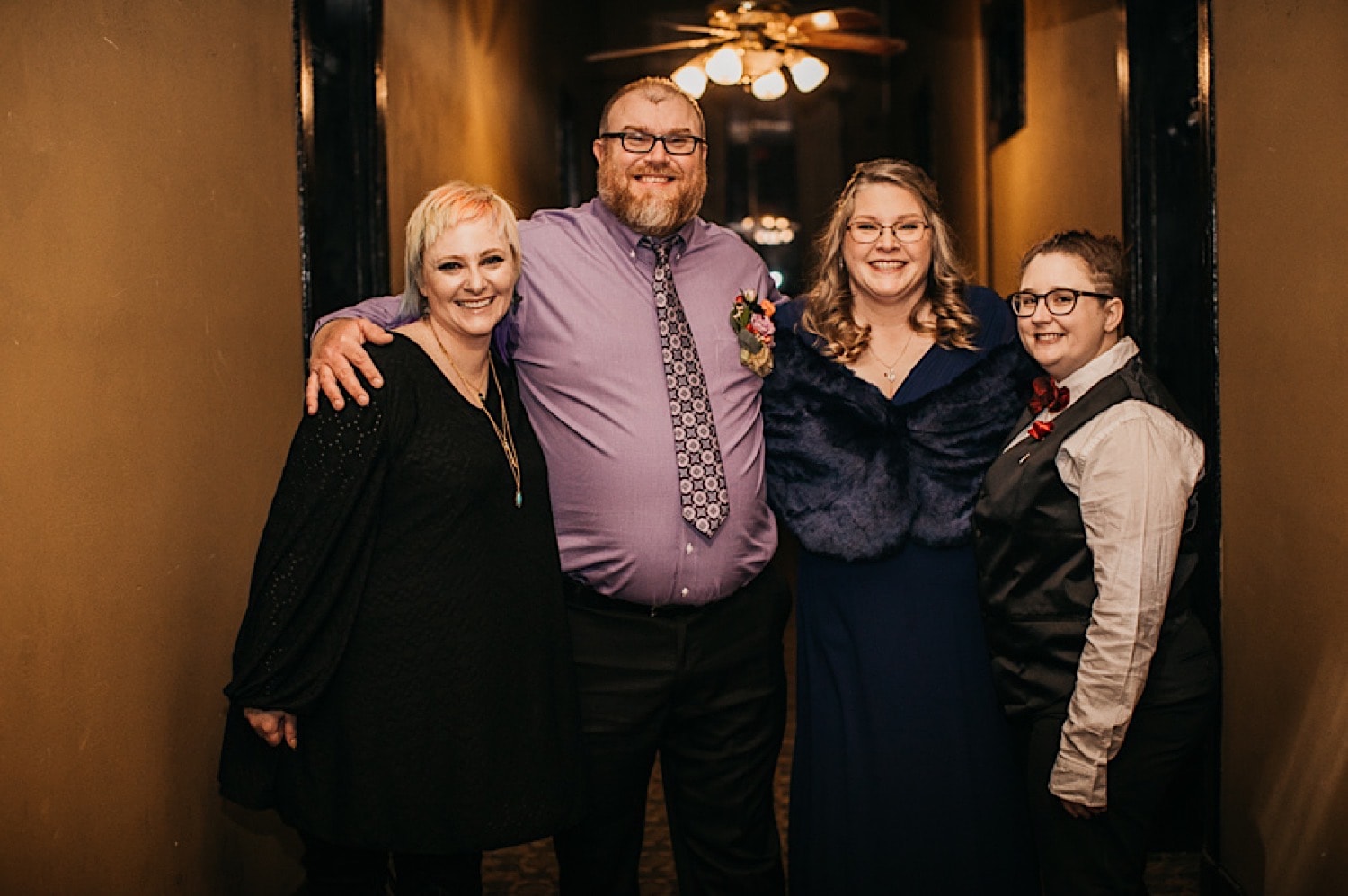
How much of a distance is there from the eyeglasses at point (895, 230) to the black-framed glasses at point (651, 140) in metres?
0.42

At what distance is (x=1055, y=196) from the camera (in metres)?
4.47

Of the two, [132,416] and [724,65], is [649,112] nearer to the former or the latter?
[132,416]

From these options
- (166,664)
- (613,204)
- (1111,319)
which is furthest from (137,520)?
(1111,319)

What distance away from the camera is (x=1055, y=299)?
87.8 inches

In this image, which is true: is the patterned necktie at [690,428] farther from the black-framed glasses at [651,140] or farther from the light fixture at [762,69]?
the light fixture at [762,69]

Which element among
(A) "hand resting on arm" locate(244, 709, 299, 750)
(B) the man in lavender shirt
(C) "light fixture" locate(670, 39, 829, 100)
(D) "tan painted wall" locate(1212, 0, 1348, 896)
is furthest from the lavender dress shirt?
(C) "light fixture" locate(670, 39, 829, 100)

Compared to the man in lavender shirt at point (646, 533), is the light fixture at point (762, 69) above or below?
above

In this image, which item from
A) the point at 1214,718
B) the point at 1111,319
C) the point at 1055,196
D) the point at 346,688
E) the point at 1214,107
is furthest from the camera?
the point at 1055,196

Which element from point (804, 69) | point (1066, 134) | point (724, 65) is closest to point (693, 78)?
point (724, 65)

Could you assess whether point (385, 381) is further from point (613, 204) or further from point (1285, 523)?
point (1285, 523)

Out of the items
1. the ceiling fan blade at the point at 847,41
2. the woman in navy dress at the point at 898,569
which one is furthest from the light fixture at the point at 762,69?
the woman in navy dress at the point at 898,569

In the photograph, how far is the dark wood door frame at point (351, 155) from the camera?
3473mm

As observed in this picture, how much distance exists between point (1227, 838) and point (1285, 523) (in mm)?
868

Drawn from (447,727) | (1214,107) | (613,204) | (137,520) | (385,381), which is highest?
(1214,107)
